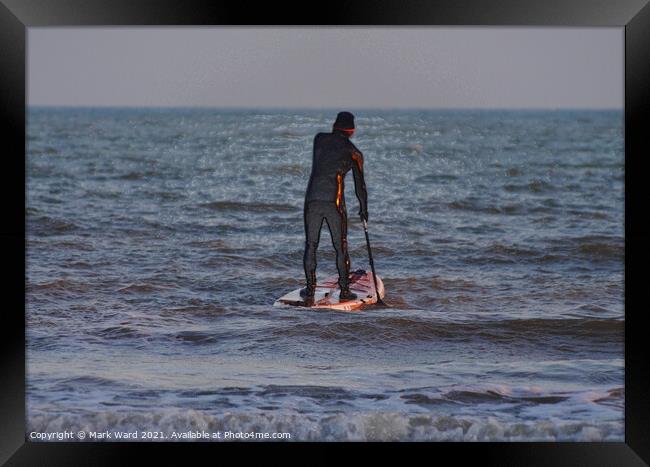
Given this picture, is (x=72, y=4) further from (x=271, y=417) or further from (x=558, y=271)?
(x=558, y=271)

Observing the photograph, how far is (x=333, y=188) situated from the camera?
8.70m

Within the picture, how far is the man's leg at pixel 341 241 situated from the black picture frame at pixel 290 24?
5.93 ft

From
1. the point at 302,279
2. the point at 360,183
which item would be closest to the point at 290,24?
the point at 360,183

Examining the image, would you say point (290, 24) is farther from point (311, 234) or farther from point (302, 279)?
point (302, 279)

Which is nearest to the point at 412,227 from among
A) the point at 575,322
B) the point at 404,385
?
the point at 575,322

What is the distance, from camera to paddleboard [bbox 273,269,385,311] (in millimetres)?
8915

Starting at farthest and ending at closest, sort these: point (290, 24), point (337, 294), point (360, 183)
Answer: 1. point (337, 294)
2. point (360, 183)
3. point (290, 24)

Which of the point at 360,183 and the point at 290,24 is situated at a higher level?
the point at 290,24

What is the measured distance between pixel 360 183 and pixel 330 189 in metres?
0.28

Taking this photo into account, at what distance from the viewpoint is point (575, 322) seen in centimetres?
876

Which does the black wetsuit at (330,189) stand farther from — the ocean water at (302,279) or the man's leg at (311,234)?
the ocean water at (302,279)

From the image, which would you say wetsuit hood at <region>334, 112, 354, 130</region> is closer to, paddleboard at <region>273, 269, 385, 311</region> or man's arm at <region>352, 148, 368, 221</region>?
man's arm at <region>352, 148, 368, 221</region>

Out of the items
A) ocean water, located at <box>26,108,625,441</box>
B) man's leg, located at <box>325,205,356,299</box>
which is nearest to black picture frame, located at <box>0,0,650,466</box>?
ocean water, located at <box>26,108,625,441</box>

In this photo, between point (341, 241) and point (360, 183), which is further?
point (341, 241)
